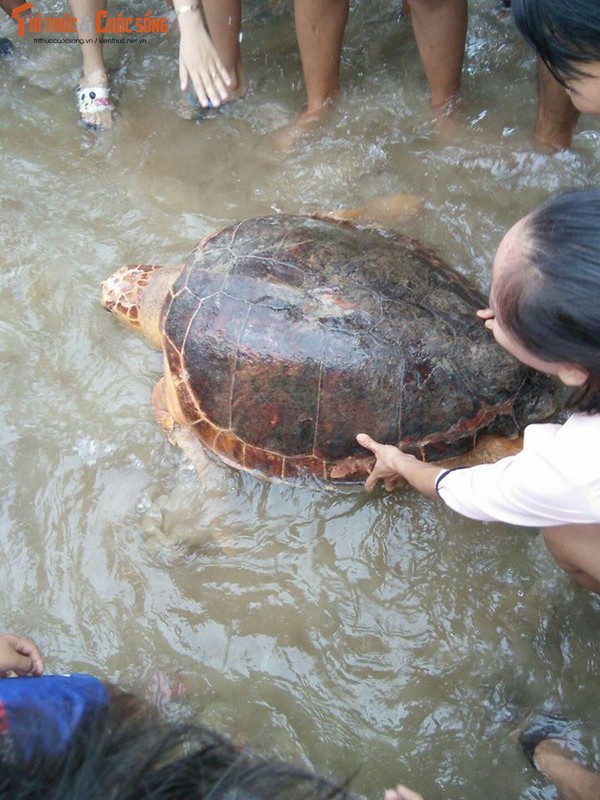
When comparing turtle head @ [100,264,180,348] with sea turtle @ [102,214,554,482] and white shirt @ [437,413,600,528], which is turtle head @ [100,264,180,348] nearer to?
sea turtle @ [102,214,554,482]

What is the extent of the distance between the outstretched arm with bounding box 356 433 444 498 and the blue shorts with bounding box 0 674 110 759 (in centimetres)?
96

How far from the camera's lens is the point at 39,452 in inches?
94.9

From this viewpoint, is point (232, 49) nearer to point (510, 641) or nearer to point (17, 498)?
point (17, 498)

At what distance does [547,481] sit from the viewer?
1360 mm

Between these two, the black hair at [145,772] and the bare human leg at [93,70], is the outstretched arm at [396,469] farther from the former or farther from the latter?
the bare human leg at [93,70]

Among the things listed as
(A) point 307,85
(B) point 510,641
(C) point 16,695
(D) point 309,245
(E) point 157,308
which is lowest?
(B) point 510,641

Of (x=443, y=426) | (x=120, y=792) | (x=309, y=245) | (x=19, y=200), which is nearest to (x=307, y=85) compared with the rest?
(x=309, y=245)

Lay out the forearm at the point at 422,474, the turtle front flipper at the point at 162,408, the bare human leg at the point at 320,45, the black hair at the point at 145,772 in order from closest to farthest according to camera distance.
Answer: the black hair at the point at 145,772 < the forearm at the point at 422,474 < the turtle front flipper at the point at 162,408 < the bare human leg at the point at 320,45

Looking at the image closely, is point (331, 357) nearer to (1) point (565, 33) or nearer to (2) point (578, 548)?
(2) point (578, 548)

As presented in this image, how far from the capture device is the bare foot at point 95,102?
123 inches

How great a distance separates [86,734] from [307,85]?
284 centimetres

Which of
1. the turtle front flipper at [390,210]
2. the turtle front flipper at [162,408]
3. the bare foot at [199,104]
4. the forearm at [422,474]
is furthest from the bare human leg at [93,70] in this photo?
the forearm at [422,474]

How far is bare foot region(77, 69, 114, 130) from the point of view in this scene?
3121 millimetres

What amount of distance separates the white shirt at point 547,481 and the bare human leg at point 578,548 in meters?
0.13
